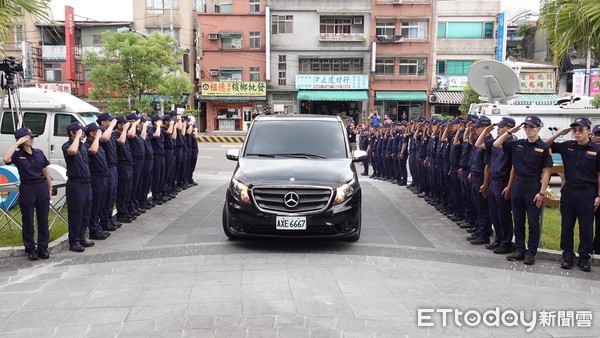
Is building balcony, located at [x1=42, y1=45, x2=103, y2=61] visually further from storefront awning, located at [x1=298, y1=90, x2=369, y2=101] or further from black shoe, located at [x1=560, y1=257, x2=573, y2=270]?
black shoe, located at [x1=560, y1=257, x2=573, y2=270]

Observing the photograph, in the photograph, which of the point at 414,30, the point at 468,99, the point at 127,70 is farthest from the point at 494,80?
the point at 414,30

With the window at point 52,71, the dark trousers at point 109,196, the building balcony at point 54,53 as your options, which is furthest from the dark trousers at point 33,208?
the window at point 52,71

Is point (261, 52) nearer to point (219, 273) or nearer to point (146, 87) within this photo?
point (146, 87)

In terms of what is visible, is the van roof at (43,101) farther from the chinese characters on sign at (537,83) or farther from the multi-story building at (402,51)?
the chinese characters on sign at (537,83)

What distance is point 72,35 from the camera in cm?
3856

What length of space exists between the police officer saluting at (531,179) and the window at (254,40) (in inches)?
1421

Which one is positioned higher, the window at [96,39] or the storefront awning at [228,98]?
the window at [96,39]

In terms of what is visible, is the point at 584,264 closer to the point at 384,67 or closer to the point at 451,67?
the point at 384,67

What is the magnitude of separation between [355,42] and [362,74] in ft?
8.17

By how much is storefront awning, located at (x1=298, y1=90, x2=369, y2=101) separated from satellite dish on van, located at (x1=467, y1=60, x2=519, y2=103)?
79.5 ft

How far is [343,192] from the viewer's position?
24.2 ft

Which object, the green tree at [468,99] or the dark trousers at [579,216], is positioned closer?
the dark trousers at [579,216]

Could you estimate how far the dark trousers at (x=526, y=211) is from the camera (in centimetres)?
710

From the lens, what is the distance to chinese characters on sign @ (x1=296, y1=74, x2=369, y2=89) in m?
40.4
